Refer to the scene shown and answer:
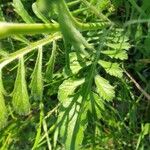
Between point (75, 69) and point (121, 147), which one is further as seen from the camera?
point (121, 147)

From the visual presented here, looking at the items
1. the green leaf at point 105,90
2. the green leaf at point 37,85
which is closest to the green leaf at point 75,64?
the green leaf at point 105,90

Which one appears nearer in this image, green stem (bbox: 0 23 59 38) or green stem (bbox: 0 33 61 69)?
green stem (bbox: 0 23 59 38)

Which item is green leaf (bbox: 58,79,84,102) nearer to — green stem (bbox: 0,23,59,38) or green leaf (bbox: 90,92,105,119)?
green leaf (bbox: 90,92,105,119)

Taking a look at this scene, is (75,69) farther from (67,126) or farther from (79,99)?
(67,126)

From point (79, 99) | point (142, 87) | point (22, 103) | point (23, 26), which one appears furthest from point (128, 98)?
point (23, 26)

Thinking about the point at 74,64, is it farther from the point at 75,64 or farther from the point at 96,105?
the point at 96,105

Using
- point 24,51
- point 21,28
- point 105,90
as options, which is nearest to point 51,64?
point 24,51

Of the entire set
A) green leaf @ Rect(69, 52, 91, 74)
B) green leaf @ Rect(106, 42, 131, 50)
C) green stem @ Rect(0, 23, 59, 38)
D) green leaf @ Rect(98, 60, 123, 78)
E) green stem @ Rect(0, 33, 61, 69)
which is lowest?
green leaf @ Rect(98, 60, 123, 78)

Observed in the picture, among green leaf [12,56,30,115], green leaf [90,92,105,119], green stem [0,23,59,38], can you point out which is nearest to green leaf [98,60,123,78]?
green leaf [90,92,105,119]
